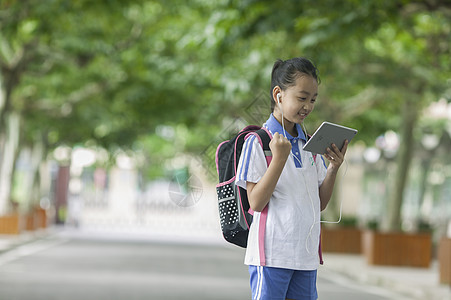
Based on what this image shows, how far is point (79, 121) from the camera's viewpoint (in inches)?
1226

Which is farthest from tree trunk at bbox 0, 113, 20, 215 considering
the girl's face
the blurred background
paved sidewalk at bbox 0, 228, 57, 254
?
the girl's face

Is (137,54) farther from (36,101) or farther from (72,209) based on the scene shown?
(72,209)

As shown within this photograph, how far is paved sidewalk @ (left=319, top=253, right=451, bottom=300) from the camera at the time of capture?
14386 millimetres

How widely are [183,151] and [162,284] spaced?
43.3 meters

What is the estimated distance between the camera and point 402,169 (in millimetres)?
21250

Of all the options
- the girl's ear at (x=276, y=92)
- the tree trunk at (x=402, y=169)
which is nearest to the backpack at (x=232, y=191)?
the girl's ear at (x=276, y=92)

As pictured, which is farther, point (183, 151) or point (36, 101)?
point (183, 151)

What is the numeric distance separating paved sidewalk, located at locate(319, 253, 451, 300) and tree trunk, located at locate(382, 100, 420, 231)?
126cm

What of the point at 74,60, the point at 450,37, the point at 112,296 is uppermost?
the point at 74,60

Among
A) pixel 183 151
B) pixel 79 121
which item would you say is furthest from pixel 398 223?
pixel 183 151

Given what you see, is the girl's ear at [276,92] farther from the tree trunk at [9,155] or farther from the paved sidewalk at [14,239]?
the tree trunk at [9,155]

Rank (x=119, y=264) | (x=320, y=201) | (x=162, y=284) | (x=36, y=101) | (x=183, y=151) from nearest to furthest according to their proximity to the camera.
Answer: (x=320, y=201), (x=162, y=284), (x=119, y=264), (x=36, y=101), (x=183, y=151)

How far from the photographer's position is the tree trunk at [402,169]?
2112cm

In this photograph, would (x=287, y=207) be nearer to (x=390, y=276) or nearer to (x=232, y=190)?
(x=232, y=190)
